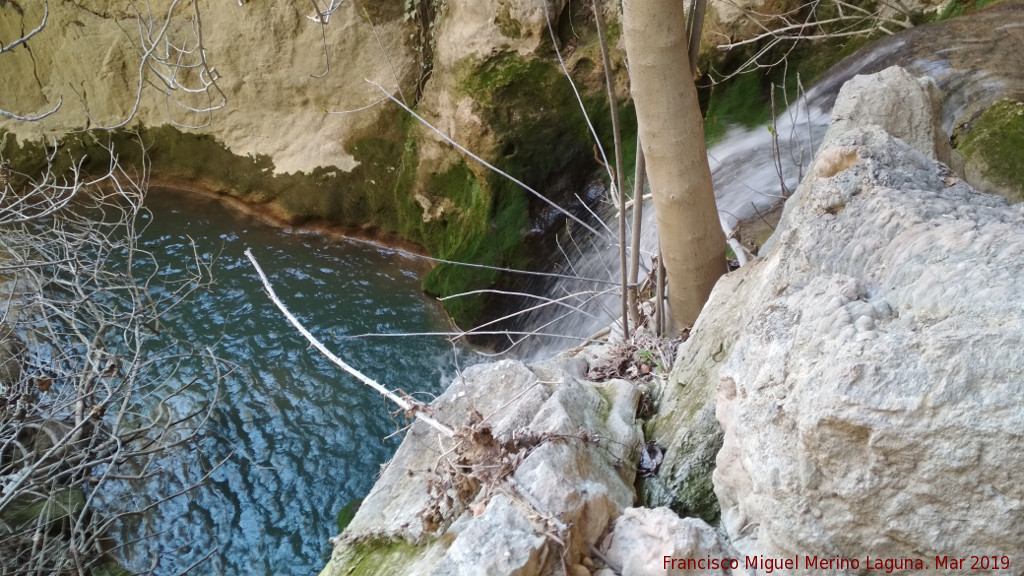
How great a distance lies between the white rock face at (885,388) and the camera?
57.6 inches

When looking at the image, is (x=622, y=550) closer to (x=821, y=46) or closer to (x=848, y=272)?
(x=848, y=272)

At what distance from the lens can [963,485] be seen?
150cm

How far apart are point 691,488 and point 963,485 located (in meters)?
0.97

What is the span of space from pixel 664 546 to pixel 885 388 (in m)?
0.75

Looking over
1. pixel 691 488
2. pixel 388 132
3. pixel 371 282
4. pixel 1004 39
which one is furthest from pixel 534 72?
pixel 691 488

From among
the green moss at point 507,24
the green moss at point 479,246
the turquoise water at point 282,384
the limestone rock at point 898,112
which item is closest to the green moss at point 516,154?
the green moss at point 479,246

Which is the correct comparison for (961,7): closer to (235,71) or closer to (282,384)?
(282,384)

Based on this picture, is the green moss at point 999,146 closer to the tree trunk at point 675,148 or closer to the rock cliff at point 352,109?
the tree trunk at point 675,148

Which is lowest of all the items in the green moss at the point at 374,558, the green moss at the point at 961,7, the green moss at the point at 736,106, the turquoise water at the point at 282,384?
the turquoise water at the point at 282,384

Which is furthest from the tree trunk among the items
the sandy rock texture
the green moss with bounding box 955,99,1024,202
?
the sandy rock texture

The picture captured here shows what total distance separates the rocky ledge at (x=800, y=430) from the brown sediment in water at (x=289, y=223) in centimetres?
535

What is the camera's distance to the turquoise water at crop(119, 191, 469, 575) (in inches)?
196

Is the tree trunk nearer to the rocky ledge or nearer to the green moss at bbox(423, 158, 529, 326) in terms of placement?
the rocky ledge

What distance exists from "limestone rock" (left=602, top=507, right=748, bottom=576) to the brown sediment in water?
5969 millimetres
